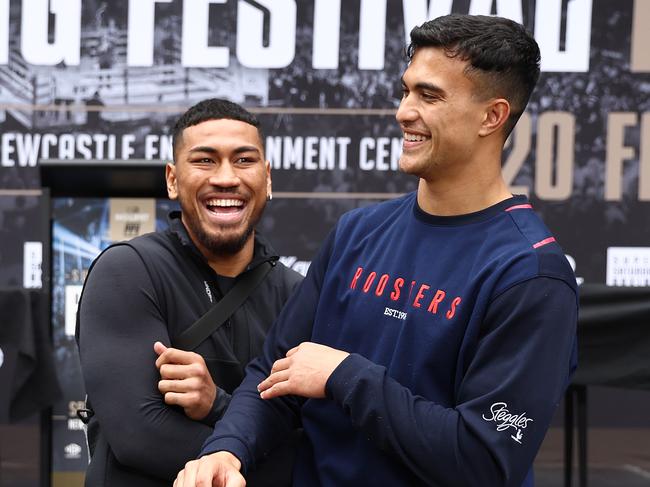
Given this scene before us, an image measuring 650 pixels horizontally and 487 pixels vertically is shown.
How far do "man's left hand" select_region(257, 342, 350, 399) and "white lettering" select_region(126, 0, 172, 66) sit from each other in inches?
121

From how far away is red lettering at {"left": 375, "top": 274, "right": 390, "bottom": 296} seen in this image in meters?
1.74

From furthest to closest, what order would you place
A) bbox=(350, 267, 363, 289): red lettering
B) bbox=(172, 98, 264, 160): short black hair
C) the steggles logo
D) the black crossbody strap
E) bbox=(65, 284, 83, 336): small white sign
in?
bbox=(65, 284, 83, 336): small white sign → bbox=(172, 98, 264, 160): short black hair → the black crossbody strap → bbox=(350, 267, 363, 289): red lettering → the steggles logo

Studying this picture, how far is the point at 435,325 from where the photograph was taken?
5.39 ft

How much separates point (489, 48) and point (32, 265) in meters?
3.26

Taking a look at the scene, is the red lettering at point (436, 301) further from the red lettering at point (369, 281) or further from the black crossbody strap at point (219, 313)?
the black crossbody strap at point (219, 313)

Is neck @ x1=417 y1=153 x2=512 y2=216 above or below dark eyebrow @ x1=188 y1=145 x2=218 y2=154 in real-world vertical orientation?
below

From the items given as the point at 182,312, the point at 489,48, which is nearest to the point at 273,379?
the point at 182,312

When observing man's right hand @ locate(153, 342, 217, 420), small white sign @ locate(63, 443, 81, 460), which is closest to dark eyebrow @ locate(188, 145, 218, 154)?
man's right hand @ locate(153, 342, 217, 420)

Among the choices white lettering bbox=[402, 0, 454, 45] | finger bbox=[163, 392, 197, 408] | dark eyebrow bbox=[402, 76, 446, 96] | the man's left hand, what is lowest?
finger bbox=[163, 392, 197, 408]

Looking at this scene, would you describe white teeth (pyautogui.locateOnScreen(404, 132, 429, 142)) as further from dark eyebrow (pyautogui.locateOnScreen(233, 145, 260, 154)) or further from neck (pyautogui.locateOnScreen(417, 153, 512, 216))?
dark eyebrow (pyautogui.locateOnScreen(233, 145, 260, 154))

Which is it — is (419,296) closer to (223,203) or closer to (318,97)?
(223,203)

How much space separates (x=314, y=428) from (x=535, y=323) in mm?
492

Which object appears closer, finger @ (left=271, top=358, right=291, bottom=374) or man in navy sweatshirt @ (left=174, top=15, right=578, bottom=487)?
man in navy sweatshirt @ (left=174, top=15, right=578, bottom=487)

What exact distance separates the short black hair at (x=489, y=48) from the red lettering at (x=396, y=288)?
360 mm
